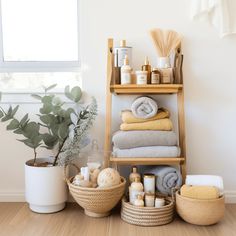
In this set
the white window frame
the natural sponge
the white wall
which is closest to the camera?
the natural sponge

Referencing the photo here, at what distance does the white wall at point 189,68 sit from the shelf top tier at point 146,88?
204 mm

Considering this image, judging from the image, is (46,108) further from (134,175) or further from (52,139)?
(134,175)

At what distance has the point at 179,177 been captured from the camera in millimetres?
2139

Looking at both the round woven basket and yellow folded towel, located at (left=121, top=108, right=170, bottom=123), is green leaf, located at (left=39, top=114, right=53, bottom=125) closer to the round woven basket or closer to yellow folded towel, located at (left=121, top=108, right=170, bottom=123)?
yellow folded towel, located at (left=121, top=108, right=170, bottom=123)

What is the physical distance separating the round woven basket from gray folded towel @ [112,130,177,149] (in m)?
0.34

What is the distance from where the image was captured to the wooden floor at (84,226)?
190 cm

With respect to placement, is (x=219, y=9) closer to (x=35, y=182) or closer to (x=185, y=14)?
(x=185, y=14)

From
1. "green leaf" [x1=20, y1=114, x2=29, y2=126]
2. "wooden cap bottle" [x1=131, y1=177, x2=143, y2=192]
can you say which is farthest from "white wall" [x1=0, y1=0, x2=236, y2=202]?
"wooden cap bottle" [x1=131, y1=177, x2=143, y2=192]

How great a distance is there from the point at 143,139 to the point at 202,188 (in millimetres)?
418

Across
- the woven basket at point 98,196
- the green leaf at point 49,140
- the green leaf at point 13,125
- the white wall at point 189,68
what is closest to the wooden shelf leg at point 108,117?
the white wall at point 189,68

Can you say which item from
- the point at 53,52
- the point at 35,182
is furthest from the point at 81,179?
the point at 53,52

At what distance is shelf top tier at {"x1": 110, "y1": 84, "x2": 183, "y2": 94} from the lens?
81.3 inches

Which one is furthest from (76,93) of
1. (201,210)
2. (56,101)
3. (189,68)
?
(201,210)

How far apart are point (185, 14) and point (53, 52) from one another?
0.88 m
